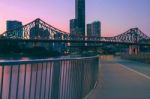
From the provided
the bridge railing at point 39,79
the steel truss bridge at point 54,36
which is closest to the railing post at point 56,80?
the bridge railing at point 39,79

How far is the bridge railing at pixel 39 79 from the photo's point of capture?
20.9ft

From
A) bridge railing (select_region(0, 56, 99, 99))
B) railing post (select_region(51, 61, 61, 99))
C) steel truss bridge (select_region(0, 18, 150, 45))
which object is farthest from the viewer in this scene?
steel truss bridge (select_region(0, 18, 150, 45))

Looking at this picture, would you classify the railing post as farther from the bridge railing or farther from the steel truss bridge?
the steel truss bridge

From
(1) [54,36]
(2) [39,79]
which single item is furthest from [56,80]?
(1) [54,36]

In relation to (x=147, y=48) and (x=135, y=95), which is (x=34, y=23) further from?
(x=135, y=95)

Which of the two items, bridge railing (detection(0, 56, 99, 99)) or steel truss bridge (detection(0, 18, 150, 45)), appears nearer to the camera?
bridge railing (detection(0, 56, 99, 99))

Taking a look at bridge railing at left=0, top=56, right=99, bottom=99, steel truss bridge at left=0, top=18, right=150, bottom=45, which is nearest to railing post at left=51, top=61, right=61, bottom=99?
bridge railing at left=0, top=56, right=99, bottom=99

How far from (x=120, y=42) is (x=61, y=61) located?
148 m

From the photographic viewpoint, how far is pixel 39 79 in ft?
25.9

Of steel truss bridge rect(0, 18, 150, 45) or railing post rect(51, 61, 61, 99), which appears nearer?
railing post rect(51, 61, 61, 99)

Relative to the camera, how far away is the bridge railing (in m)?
6.37

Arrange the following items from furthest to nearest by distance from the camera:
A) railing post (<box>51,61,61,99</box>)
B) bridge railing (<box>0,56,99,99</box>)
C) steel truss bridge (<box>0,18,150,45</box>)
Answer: steel truss bridge (<box>0,18,150,45</box>) → railing post (<box>51,61,61,99</box>) → bridge railing (<box>0,56,99,99</box>)

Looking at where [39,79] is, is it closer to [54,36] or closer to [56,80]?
[56,80]

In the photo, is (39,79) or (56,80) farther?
(56,80)
